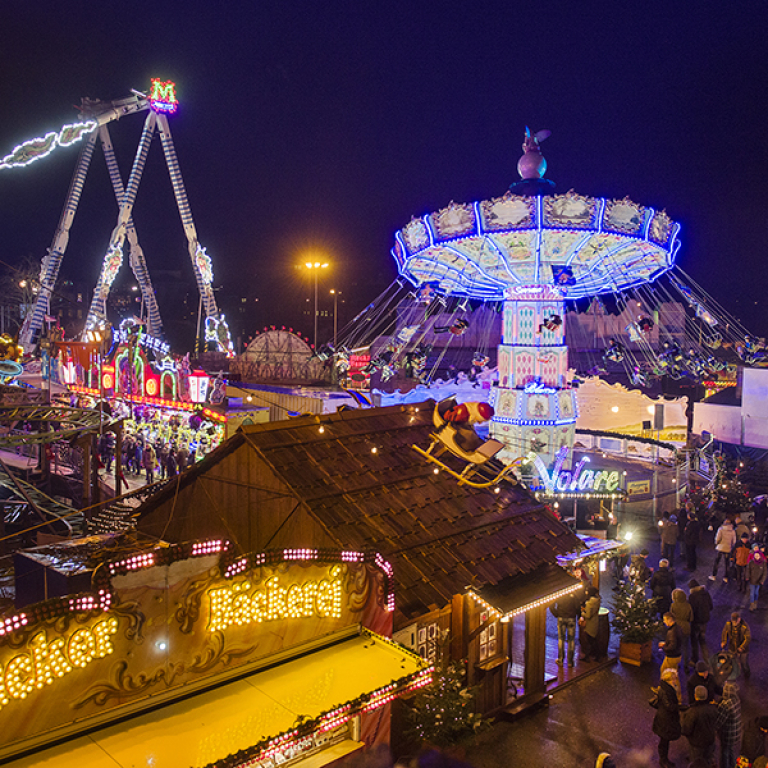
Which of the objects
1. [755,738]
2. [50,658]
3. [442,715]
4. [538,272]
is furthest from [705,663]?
[538,272]

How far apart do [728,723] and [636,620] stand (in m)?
3.24

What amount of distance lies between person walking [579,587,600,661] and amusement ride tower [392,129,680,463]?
28.0 feet

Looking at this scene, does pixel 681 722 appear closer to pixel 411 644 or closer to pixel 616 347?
pixel 411 644

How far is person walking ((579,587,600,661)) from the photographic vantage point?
9820 millimetres

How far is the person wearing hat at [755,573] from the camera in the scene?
1144cm

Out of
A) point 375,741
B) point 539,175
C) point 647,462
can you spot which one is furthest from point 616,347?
point 375,741

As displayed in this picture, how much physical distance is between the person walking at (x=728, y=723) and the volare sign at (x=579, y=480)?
9258 millimetres

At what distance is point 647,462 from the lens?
69.1 ft

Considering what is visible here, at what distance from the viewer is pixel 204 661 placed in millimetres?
5387

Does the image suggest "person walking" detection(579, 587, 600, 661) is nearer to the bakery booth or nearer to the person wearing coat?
the person wearing coat

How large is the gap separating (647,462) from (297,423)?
16093 millimetres

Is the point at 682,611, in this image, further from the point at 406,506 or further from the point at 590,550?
the point at 406,506

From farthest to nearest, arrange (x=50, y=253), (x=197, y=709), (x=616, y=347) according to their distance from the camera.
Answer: (x=50, y=253)
(x=616, y=347)
(x=197, y=709)

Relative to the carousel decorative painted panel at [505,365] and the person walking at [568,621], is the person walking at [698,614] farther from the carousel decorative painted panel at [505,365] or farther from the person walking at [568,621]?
the carousel decorative painted panel at [505,365]
